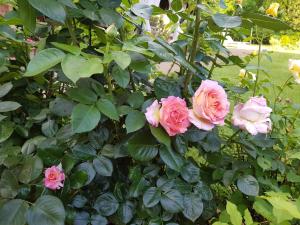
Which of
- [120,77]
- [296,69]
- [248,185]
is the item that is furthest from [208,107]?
[296,69]

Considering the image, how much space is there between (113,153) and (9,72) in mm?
529

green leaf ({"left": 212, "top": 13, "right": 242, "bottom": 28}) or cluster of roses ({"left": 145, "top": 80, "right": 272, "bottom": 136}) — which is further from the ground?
green leaf ({"left": 212, "top": 13, "right": 242, "bottom": 28})

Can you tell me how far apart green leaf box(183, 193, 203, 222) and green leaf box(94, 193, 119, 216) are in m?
0.19

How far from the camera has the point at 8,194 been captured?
920mm

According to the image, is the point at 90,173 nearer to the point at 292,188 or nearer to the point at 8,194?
the point at 8,194

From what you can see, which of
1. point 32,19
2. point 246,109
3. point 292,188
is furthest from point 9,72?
point 292,188

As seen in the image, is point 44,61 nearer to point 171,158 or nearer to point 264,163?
point 171,158

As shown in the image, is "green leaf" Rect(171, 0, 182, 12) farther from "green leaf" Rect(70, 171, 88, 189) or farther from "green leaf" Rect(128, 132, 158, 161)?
"green leaf" Rect(70, 171, 88, 189)

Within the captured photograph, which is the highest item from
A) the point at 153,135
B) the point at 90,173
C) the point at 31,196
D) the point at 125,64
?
the point at 125,64

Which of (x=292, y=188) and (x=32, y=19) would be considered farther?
(x=292, y=188)

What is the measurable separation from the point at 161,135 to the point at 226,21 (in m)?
0.33

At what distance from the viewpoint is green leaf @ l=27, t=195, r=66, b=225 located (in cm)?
86

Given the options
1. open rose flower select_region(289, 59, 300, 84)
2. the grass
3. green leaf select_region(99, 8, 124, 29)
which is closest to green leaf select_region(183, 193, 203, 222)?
green leaf select_region(99, 8, 124, 29)

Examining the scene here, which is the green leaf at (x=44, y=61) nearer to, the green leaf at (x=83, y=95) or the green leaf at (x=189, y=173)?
the green leaf at (x=83, y=95)
